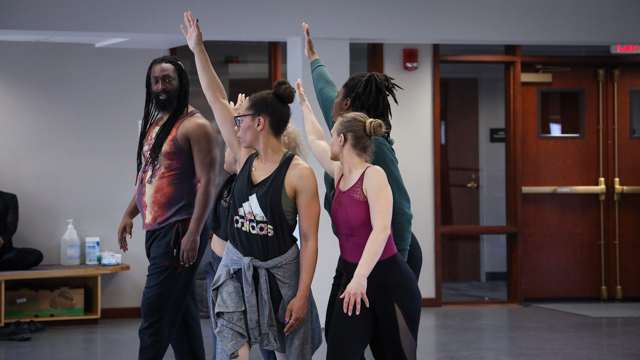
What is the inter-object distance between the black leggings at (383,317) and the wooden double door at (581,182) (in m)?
4.20

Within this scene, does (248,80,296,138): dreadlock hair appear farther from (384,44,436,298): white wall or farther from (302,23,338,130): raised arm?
(384,44,436,298): white wall

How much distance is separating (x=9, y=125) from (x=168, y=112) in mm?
3349

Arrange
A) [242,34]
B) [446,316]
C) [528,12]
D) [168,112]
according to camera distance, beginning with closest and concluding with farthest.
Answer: [168,112], [242,34], [528,12], [446,316]

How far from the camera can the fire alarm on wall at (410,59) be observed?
591cm

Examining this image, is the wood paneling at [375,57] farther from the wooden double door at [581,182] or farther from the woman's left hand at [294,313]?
the woman's left hand at [294,313]

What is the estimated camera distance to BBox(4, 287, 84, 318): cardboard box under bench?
17.6 ft

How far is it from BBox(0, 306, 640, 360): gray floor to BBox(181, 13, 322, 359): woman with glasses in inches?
76.6

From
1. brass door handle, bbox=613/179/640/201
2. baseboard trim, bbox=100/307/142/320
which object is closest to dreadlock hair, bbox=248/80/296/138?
baseboard trim, bbox=100/307/142/320

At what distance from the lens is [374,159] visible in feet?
8.48

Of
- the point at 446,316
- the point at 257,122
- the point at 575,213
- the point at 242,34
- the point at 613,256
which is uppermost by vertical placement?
the point at 242,34

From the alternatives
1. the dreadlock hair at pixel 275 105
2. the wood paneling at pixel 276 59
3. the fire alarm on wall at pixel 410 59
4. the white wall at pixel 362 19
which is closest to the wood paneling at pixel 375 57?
the fire alarm on wall at pixel 410 59

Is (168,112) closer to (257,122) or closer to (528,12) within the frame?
(257,122)

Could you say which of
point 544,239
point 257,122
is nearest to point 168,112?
point 257,122

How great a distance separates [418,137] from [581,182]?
1.74 metres
